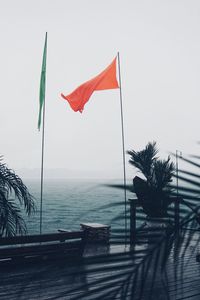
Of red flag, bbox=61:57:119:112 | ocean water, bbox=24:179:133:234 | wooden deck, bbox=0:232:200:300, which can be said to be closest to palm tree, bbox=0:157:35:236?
wooden deck, bbox=0:232:200:300

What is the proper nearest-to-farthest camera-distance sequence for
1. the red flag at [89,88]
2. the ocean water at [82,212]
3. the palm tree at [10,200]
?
the ocean water at [82,212] → the palm tree at [10,200] → the red flag at [89,88]

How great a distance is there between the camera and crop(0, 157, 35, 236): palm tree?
277 inches

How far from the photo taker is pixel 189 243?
3.79ft

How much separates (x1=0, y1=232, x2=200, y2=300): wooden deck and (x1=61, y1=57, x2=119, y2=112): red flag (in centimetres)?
416

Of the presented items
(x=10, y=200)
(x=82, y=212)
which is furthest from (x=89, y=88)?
(x=82, y=212)

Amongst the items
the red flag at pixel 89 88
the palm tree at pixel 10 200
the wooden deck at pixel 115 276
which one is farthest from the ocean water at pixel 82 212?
the red flag at pixel 89 88

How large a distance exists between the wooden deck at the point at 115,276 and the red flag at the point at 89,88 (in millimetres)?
4163

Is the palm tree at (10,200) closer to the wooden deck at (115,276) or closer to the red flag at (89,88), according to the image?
the wooden deck at (115,276)

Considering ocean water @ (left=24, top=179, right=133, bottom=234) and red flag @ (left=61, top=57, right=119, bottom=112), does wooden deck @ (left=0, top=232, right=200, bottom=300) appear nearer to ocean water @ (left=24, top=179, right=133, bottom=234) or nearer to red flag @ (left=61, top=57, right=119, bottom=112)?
ocean water @ (left=24, top=179, right=133, bottom=234)

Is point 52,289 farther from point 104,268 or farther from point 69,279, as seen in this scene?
point 104,268

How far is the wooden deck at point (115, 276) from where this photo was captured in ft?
3.73

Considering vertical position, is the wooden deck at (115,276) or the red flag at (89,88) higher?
the red flag at (89,88)

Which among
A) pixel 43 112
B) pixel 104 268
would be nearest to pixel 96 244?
pixel 43 112

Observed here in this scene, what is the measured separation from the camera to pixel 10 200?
23.8 ft
